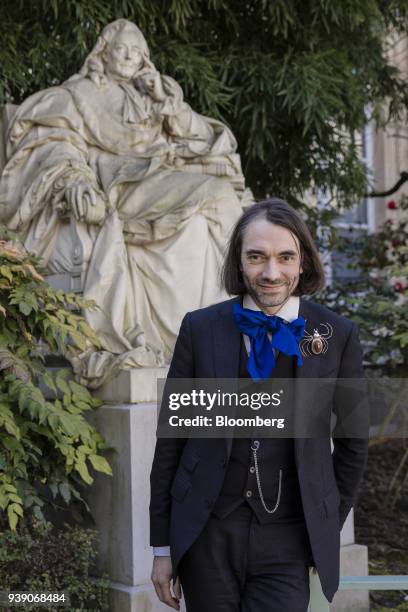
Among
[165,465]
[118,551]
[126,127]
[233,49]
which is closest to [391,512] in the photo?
[118,551]

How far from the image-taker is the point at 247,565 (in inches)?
88.1

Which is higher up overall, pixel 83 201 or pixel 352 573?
pixel 83 201

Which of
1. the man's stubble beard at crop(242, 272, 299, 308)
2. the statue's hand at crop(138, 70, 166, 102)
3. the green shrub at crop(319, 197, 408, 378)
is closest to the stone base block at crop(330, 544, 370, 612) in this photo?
the green shrub at crop(319, 197, 408, 378)

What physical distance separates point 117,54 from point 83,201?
3.62 feet

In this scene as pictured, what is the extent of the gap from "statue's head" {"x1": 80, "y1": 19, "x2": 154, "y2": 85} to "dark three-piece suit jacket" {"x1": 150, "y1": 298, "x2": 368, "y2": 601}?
10.9 feet

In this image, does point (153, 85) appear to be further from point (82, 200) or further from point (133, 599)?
point (133, 599)

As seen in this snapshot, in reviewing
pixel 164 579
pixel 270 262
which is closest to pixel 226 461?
pixel 164 579

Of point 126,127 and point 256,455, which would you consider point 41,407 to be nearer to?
point 256,455

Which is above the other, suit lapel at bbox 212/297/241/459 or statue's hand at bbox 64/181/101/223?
statue's hand at bbox 64/181/101/223

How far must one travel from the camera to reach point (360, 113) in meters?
7.33

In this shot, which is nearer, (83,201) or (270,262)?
(270,262)

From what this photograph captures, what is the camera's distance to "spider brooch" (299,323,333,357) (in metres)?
2.36

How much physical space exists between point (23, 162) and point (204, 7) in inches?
99.2

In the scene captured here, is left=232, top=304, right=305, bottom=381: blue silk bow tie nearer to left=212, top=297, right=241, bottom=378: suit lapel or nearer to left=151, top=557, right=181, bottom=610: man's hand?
left=212, top=297, right=241, bottom=378: suit lapel
